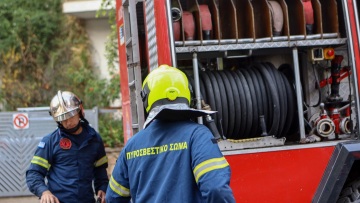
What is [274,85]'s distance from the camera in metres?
5.72

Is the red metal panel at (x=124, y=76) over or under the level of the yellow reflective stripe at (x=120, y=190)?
over

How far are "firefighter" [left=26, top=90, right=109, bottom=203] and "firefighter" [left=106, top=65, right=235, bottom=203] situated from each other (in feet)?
5.86

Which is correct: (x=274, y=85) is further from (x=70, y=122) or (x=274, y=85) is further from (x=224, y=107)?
(x=70, y=122)

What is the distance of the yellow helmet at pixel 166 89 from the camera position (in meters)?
3.50

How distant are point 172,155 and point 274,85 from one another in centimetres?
248

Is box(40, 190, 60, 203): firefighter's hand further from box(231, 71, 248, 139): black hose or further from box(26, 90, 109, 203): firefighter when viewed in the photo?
box(231, 71, 248, 139): black hose

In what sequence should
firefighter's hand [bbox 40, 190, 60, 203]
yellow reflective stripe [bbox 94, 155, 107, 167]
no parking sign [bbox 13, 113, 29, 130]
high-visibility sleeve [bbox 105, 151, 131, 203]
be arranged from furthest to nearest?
no parking sign [bbox 13, 113, 29, 130] < yellow reflective stripe [bbox 94, 155, 107, 167] < firefighter's hand [bbox 40, 190, 60, 203] < high-visibility sleeve [bbox 105, 151, 131, 203]

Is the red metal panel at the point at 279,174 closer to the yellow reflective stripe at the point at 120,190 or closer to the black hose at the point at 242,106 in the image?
the black hose at the point at 242,106

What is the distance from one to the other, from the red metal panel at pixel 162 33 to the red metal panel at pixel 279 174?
3.03 ft

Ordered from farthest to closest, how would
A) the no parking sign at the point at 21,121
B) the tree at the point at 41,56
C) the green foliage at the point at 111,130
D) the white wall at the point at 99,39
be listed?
the white wall at the point at 99,39 → the tree at the point at 41,56 → the green foliage at the point at 111,130 → the no parking sign at the point at 21,121

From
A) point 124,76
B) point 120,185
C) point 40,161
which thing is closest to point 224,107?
point 40,161

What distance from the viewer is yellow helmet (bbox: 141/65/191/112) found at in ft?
11.5

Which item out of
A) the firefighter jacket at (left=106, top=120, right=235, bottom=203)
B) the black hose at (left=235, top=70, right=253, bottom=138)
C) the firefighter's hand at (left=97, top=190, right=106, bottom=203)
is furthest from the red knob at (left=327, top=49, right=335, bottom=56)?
the firefighter jacket at (left=106, top=120, right=235, bottom=203)

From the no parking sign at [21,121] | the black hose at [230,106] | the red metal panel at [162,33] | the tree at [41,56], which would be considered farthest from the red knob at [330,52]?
the tree at [41,56]
